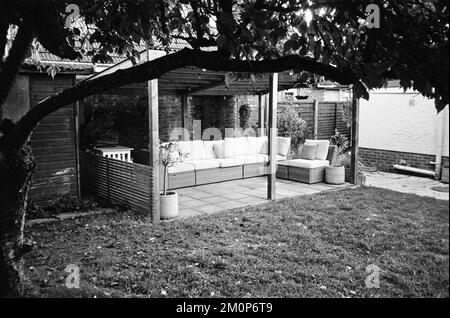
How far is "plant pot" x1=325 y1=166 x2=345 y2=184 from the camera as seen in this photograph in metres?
10.4

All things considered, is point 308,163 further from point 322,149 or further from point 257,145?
point 257,145

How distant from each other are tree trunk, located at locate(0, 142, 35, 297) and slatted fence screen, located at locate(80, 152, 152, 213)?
3.60 meters

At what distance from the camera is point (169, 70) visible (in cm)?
291

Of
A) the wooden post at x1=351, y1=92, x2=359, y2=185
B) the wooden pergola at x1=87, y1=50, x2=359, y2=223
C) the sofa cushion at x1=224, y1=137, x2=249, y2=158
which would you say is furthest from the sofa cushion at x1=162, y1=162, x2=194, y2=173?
the wooden post at x1=351, y1=92, x2=359, y2=185

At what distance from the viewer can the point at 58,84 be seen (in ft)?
25.2

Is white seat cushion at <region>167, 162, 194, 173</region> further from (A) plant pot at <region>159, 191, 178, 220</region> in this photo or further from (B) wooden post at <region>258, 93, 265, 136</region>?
(B) wooden post at <region>258, 93, 265, 136</region>

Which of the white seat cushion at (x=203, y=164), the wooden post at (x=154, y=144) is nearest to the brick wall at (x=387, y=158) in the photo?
the white seat cushion at (x=203, y=164)

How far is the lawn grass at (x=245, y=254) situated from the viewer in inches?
160

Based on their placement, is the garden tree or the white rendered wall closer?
the garden tree

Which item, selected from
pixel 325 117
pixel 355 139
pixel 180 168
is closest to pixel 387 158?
pixel 355 139

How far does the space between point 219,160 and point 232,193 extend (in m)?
1.71

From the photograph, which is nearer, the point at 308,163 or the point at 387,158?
the point at 308,163
